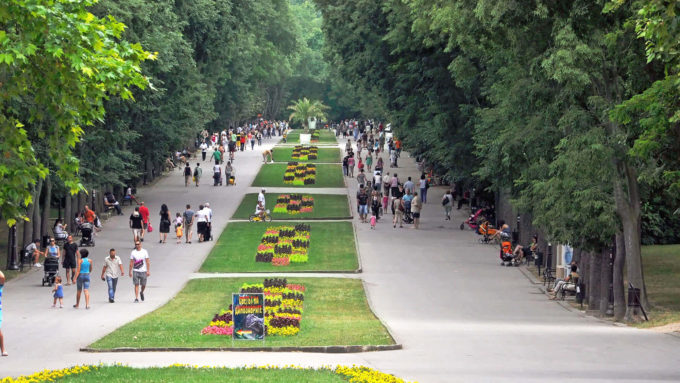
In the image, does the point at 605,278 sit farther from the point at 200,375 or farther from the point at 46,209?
the point at 46,209

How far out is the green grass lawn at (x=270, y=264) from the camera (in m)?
38.0

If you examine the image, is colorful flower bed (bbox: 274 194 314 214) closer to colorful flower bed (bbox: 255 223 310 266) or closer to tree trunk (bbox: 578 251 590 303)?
colorful flower bed (bbox: 255 223 310 266)

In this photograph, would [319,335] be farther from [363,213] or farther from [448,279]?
[363,213]

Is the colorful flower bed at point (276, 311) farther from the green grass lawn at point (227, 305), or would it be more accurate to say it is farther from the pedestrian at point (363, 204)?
the pedestrian at point (363, 204)

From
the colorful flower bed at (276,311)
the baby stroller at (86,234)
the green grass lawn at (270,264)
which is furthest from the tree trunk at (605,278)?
the baby stroller at (86,234)

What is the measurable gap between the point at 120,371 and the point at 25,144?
3.69 meters

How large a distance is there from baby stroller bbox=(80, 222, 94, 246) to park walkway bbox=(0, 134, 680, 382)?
0.49m

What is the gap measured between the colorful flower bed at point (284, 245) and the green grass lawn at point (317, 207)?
167 inches

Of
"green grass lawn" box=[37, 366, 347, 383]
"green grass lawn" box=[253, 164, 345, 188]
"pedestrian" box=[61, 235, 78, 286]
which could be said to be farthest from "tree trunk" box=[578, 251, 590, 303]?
"green grass lawn" box=[253, 164, 345, 188]

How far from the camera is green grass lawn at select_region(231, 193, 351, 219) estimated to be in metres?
52.3

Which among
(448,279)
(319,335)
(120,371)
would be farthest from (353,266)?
(120,371)

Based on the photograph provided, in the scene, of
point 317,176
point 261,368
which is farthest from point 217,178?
point 261,368

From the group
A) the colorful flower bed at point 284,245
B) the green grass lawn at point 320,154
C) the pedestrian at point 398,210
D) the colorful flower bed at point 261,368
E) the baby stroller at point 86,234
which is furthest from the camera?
the green grass lawn at point 320,154

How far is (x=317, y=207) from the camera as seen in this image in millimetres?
55188
